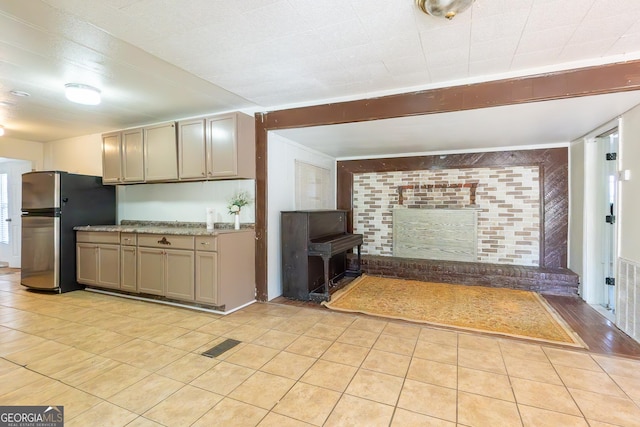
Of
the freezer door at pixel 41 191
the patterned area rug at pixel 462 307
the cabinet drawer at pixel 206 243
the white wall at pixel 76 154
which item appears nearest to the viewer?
the patterned area rug at pixel 462 307

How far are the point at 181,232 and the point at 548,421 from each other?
3.46m

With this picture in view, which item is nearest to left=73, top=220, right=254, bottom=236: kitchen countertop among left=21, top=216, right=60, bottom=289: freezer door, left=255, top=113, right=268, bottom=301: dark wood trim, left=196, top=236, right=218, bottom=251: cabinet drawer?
left=196, top=236, right=218, bottom=251: cabinet drawer

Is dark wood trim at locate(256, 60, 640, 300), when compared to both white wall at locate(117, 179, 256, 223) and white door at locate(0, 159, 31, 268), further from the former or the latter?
white door at locate(0, 159, 31, 268)

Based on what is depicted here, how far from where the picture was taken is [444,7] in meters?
1.71

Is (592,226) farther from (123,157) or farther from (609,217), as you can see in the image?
(123,157)

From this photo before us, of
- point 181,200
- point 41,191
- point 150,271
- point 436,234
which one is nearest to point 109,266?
point 150,271

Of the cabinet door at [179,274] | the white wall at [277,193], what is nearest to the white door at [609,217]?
the white wall at [277,193]

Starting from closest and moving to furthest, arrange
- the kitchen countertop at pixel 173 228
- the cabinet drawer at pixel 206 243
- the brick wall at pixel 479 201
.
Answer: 1. the cabinet drawer at pixel 206 243
2. the kitchen countertop at pixel 173 228
3. the brick wall at pixel 479 201

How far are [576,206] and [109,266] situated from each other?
640 cm

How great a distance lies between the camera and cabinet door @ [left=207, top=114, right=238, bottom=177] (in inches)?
136

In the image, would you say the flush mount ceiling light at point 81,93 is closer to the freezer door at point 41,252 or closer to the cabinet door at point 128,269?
the cabinet door at point 128,269

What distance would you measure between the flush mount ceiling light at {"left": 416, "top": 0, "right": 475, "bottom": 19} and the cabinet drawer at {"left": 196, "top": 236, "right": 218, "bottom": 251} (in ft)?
8.97

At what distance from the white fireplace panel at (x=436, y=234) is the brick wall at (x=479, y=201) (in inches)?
5.1

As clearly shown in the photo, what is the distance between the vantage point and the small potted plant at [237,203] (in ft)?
12.0
